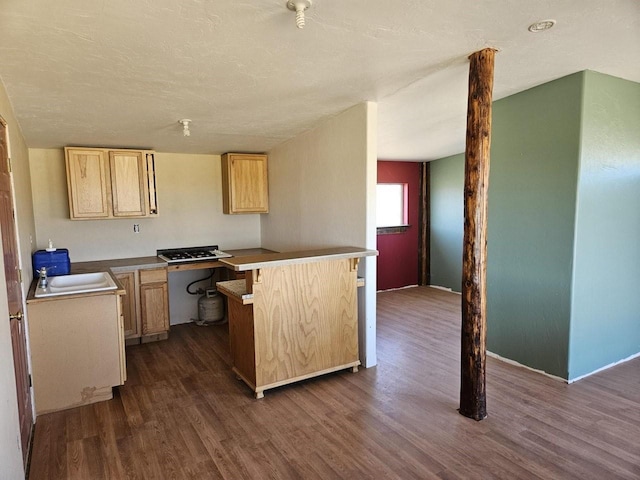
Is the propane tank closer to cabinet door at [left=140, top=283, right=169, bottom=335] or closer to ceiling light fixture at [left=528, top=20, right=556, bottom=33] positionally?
cabinet door at [left=140, top=283, right=169, bottom=335]

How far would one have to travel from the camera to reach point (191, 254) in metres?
4.80

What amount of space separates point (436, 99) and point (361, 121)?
25.6 inches

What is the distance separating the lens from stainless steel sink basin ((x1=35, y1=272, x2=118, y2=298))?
9.47ft

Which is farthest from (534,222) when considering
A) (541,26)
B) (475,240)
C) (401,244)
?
(401,244)

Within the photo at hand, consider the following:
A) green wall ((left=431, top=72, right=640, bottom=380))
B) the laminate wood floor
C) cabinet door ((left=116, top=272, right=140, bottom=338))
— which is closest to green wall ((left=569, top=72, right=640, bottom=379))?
green wall ((left=431, top=72, right=640, bottom=380))

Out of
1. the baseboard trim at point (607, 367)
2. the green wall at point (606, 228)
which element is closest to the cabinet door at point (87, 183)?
the green wall at point (606, 228)

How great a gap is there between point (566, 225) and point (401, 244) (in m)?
3.73

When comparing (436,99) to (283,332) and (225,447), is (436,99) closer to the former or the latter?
(283,332)

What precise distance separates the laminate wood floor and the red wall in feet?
9.74

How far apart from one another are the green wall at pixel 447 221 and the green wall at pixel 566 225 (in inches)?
109

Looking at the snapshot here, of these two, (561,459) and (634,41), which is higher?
(634,41)

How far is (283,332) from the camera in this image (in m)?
3.01

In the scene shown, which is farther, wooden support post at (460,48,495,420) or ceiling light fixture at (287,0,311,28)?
wooden support post at (460,48,495,420)

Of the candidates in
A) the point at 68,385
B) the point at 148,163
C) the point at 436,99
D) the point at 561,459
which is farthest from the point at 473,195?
the point at 148,163
